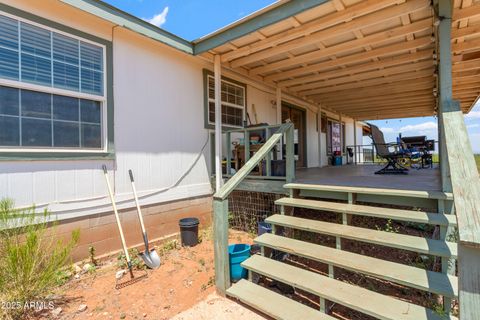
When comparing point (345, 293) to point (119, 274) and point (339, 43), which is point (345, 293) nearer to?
point (119, 274)

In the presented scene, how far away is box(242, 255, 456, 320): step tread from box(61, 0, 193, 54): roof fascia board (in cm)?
344

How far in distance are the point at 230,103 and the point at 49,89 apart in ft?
11.1

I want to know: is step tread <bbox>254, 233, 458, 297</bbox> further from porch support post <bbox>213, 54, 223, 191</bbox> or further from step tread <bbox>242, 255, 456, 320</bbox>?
porch support post <bbox>213, 54, 223, 191</bbox>

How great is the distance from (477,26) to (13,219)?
6316mm

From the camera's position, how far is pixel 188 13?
21.5 ft

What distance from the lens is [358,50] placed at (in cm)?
445

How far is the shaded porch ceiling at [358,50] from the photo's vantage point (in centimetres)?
325

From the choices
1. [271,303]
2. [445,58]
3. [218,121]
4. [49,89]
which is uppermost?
[445,58]

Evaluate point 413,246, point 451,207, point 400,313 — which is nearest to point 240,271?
point 400,313

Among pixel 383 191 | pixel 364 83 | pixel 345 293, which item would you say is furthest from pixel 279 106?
pixel 345 293

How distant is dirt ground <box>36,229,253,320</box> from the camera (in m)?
2.47

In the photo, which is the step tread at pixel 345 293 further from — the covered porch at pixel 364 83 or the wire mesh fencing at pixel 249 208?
the wire mesh fencing at pixel 249 208

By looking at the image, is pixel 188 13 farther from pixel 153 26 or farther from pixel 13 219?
pixel 13 219

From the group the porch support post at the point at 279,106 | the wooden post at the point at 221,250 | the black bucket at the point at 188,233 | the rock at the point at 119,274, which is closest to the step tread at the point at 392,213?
the wooden post at the point at 221,250
